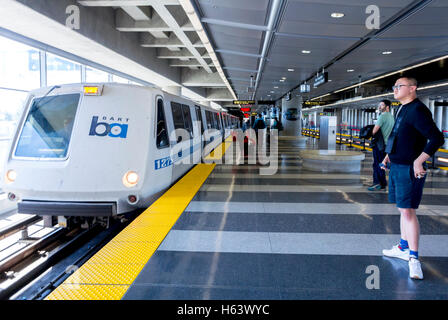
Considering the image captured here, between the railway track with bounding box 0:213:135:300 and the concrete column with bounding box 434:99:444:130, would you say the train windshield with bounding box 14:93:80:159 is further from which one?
the concrete column with bounding box 434:99:444:130

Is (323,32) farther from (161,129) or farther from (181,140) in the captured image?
(161,129)

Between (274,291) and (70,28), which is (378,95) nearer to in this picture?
(70,28)

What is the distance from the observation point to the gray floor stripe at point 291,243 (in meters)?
3.56

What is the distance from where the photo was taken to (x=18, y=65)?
9.87 m

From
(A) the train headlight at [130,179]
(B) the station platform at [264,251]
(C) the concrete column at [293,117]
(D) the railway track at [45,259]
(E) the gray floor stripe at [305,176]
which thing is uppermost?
(C) the concrete column at [293,117]

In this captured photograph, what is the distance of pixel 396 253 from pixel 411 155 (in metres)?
1.07

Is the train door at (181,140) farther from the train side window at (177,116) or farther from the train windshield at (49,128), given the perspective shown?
the train windshield at (49,128)

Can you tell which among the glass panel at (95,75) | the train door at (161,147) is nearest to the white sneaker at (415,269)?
the train door at (161,147)

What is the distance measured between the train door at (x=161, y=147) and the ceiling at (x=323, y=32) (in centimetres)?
279

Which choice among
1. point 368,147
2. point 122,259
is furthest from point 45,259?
point 368,147

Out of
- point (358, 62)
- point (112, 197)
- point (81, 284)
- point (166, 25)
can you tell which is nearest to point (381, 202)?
point (112, 197)

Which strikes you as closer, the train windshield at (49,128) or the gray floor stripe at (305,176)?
the train windshield at (49,128)

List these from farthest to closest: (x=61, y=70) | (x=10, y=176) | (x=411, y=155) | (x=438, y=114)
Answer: (x=438, y=114), (x=61, y=70), (x=10, y=176), (x=411, y=155)

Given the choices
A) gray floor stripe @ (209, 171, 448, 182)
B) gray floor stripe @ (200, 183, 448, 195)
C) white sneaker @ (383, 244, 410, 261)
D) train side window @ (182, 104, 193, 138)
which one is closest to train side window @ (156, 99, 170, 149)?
gray floor stripe @ (200, 183, 448, 195)
